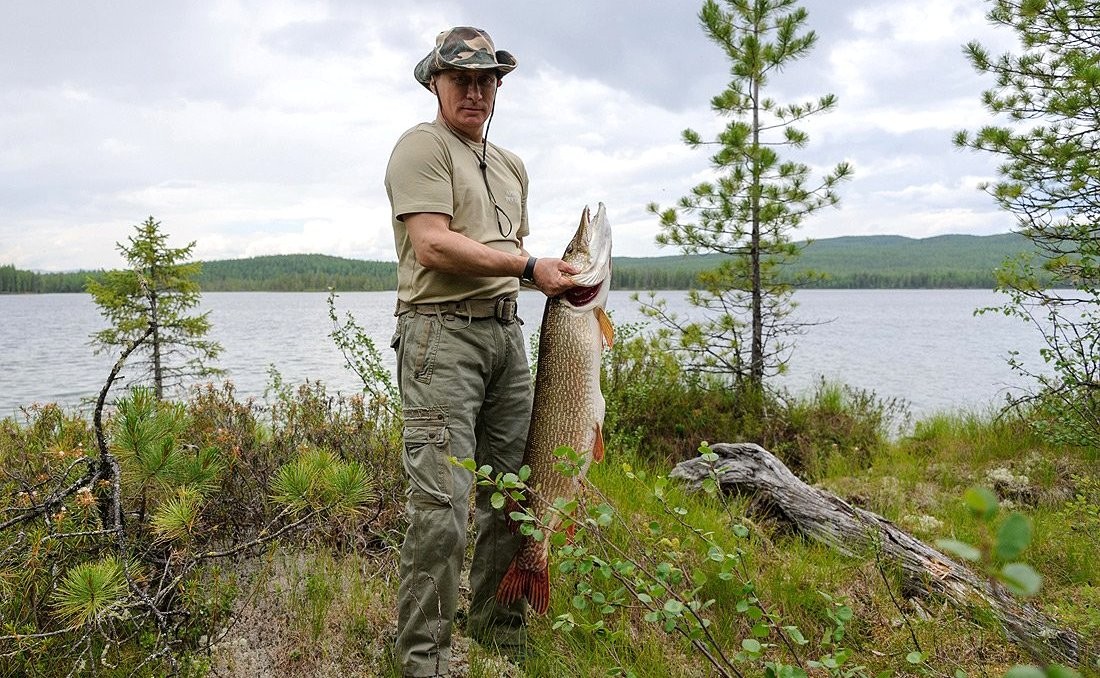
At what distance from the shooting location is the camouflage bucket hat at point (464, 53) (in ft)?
11.4

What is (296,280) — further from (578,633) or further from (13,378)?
(578,633)

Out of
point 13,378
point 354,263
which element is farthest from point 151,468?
point 354,263

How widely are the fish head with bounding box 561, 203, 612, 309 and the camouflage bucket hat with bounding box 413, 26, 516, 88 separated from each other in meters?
0.82

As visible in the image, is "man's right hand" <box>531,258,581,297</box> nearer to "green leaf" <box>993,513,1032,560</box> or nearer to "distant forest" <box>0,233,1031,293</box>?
"green leaf" <box>993,513,1032,560</box>

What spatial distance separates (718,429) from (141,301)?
14.7 m

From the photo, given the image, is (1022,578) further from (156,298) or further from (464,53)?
(156,298)

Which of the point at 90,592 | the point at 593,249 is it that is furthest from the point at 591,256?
the point at 90,592

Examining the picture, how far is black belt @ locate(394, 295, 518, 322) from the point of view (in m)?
3.58

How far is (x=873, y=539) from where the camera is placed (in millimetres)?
4051

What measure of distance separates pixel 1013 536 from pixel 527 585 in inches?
123

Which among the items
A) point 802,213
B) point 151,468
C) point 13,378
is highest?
point 802,213

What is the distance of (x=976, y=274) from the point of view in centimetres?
9119

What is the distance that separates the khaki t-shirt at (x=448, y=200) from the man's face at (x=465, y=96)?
0.08m

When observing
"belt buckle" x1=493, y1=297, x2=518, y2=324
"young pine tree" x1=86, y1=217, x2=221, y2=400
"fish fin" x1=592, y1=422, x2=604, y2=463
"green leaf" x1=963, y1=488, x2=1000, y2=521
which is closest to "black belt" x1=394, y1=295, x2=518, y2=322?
"belt buckle" x1=493, y1=297, x2=518, y2=324
